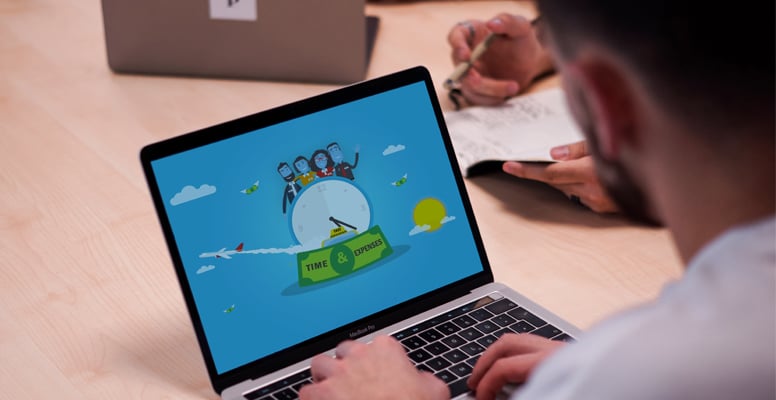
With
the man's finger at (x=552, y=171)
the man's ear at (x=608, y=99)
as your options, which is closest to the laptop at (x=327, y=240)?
the man's finger at (x=552, y=171)

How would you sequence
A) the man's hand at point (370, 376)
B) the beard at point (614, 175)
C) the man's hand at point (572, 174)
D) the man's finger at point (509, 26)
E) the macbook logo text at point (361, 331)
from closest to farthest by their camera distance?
the beard at point (614, 175) → the man's hand at point (370, 376) → the macbook logo text at point (361, 331) → the man's hand at point (572, 174) → the man's finger at point (509, 26)

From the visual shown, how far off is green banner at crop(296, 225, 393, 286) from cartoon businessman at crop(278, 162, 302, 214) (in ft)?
0.17

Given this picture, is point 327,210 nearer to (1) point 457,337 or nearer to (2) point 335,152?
(2) point 335,152

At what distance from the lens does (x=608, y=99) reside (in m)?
0.58

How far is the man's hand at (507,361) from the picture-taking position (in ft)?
2.67

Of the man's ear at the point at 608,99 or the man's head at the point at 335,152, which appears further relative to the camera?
the man's head at the point at 335,152

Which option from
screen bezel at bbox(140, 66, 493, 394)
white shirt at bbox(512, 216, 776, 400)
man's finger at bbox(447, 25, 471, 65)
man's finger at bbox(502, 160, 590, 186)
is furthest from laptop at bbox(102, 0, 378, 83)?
white shirt at bbox(512, 216, 776, 400)

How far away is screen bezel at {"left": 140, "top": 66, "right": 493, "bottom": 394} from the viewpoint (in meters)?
0.84

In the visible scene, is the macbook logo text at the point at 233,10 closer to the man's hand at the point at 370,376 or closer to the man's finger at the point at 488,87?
the man's finger at the point at 488,87

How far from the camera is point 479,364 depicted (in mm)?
840

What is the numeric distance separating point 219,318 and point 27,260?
1.05 ft

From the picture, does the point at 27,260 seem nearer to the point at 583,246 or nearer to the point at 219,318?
the point at 219,318

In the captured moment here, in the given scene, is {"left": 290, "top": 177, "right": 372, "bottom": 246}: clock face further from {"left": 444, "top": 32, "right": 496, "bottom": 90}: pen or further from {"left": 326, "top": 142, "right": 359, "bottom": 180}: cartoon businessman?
{"left": 444, "top": 32, "right": 496, "bottom": 90}: pen

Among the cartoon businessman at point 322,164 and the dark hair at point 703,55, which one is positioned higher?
the cartoon businessman at point 322,164
